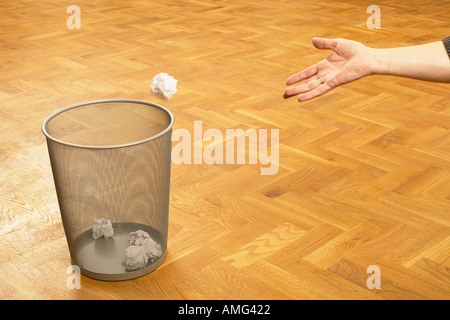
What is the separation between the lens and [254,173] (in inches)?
74.6

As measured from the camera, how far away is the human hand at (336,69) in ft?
4.57

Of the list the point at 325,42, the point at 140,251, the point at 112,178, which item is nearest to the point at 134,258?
the point at 140,251

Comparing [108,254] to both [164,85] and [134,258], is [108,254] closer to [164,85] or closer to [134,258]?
[134,258]

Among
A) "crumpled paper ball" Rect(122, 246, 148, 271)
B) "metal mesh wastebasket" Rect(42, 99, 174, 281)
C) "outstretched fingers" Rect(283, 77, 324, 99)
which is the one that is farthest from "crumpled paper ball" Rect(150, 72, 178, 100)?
"crumpled paper ball" Rect(122, 246, 148, 271)

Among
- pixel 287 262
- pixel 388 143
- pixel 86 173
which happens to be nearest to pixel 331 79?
pixel 287 262

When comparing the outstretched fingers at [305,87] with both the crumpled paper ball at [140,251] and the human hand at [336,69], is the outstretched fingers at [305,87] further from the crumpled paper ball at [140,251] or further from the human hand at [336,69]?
the crumpled paper ball at [140,251]

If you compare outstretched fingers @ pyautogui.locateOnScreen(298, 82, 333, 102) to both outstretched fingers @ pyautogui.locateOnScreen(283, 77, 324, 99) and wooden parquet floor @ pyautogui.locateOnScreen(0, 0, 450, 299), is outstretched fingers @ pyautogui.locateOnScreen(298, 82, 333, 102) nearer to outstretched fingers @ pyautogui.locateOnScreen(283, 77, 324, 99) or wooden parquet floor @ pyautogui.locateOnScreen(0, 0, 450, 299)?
outstretched fingers @ pyautogui.locateOnScreen(283, 77, 324, 99)

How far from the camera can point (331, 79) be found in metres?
1.41

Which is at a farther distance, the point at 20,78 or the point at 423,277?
the point at 20,78

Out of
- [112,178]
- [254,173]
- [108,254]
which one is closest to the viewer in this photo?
[112,178]

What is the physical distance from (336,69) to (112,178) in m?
0.58

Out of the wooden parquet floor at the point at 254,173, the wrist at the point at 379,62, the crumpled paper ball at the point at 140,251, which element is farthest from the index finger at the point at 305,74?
the crumpled paper ball at the point at 140,251

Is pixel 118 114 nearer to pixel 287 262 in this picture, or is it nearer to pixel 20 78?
pixel 287 262
